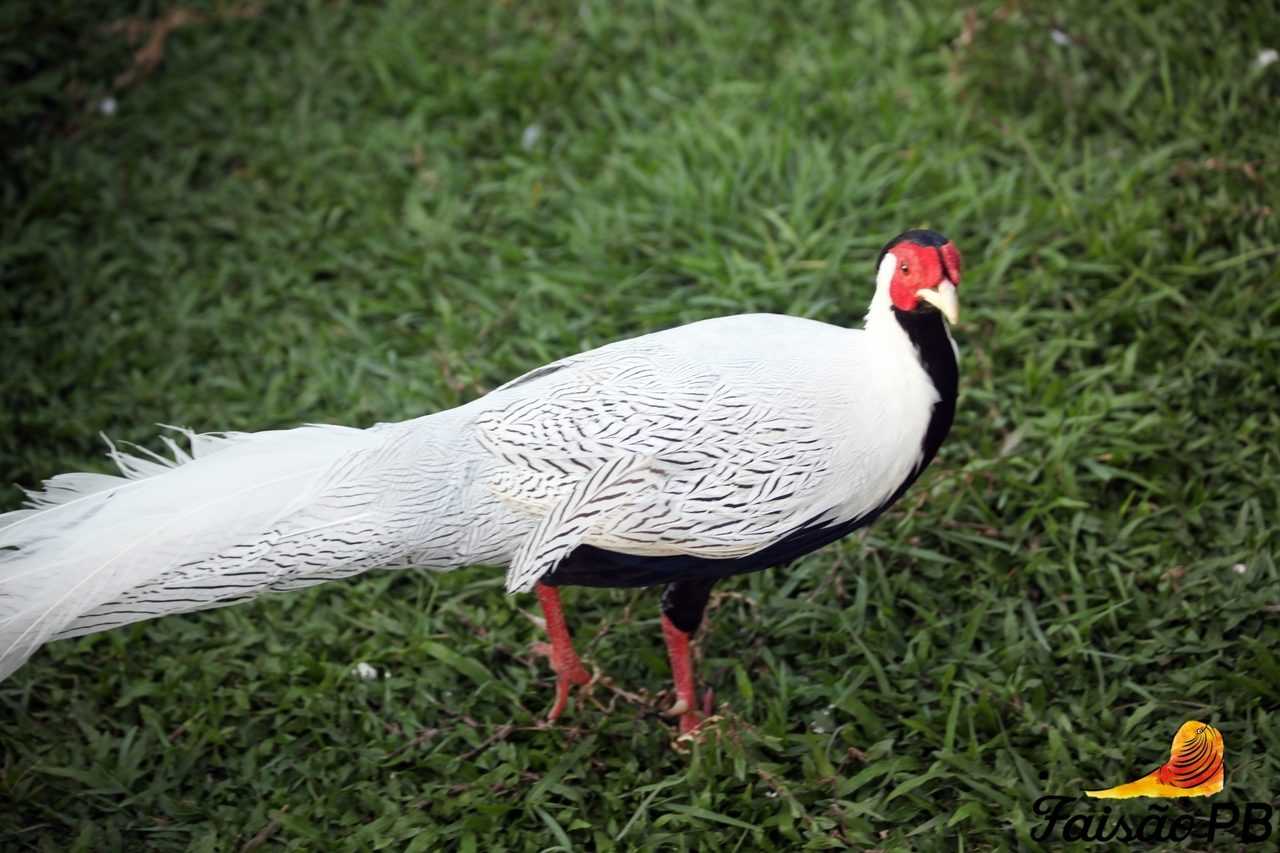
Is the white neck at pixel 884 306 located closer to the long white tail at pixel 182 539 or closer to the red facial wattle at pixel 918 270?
the red facial wattle at pixel 918 270

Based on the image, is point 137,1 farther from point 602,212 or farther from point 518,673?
point 518,673

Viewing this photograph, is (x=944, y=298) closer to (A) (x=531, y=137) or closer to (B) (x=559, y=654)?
(B) (x=559, y=654)

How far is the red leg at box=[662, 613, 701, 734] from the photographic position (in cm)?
302

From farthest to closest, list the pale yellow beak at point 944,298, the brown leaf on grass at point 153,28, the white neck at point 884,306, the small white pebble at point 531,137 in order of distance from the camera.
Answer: the brown leaf on grass at point 153,28
the small white pebble at point 531,137
the white neck at point 884,306
the pale yellow beak at point 944,298

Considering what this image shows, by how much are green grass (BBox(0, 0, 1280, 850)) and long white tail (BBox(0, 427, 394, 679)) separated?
2.16ft

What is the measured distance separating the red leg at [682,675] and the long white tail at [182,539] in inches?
30.0

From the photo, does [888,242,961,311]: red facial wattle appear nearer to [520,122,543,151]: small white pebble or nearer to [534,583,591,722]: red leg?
[534,583,591,722]: red leg

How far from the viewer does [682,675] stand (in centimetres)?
307

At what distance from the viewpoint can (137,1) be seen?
5.39 meters

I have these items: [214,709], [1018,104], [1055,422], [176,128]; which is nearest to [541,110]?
[176,128]

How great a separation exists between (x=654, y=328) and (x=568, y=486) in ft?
4.91

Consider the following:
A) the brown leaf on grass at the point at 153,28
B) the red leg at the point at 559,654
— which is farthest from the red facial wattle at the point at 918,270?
the brown leaf on grass at the point at 153,28

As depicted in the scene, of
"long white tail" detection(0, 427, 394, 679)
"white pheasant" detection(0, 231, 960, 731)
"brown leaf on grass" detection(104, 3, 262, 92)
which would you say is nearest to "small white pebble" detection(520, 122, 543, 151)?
"brown leaf on grass" detection(104, 3, 262, 92)

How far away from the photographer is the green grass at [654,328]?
299 cm
